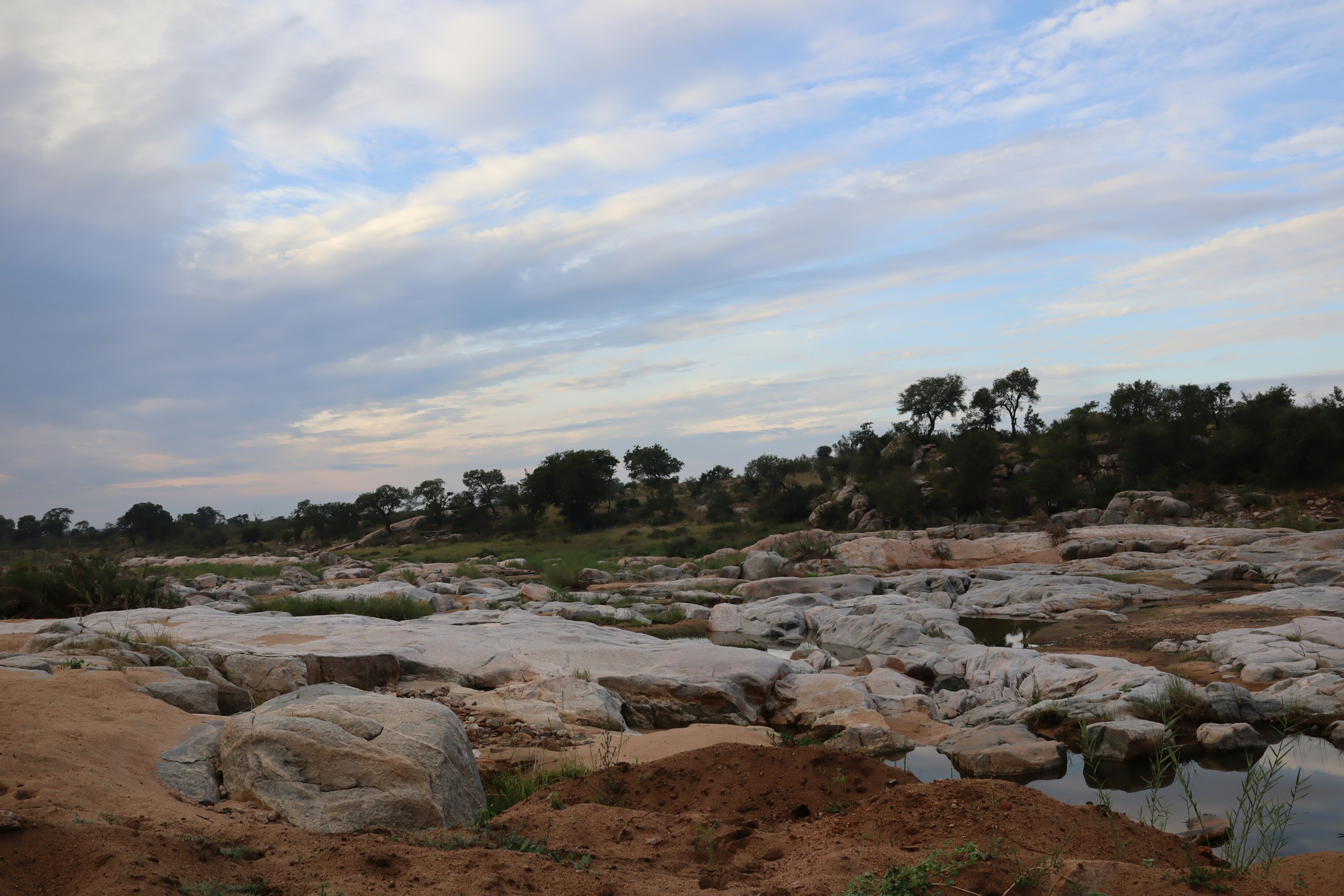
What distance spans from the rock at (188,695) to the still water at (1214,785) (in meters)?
6.71

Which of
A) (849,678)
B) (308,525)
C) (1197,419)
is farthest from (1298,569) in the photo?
(308,525)

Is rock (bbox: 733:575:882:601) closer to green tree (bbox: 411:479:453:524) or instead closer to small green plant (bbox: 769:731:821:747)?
small green plant (bbox: 769:731:821:747)

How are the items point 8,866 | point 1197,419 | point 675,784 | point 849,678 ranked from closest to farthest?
point 8,866 → point 675,784 → point 849,678 → point 1197,419

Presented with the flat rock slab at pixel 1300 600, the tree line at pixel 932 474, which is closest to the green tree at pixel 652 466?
the tree line at pixel 932 474

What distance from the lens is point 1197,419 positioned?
46469 mm

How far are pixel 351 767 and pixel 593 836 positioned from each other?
1.72 m

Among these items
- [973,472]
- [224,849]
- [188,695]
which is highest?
[188,695]

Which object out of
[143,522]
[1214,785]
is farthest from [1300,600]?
[143,522]

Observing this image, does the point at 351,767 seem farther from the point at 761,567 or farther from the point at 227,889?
the point at 761,567

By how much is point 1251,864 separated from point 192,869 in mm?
5920

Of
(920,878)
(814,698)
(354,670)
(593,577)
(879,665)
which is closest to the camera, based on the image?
(920,878)

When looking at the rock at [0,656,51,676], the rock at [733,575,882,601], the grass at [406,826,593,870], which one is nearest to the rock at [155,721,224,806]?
the grass at [406,826,593,870]

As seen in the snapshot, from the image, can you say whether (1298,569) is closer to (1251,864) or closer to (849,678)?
(849,678)

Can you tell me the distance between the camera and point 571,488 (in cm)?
5869
